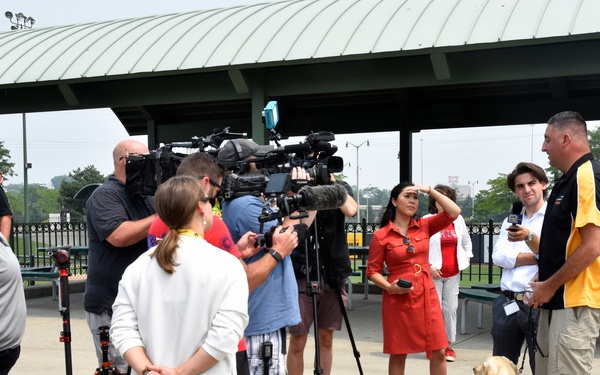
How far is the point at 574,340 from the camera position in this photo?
415 cm

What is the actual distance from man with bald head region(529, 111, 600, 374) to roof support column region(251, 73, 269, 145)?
6679mm

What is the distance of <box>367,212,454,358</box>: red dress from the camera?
560 cm

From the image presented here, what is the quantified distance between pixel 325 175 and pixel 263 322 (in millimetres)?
884

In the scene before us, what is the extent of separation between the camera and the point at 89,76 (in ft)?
36.6

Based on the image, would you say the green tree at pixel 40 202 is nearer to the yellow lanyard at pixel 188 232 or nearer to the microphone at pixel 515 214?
the microphone at pixel 515 214

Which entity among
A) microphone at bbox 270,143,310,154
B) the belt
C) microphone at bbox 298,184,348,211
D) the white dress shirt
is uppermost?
microphone at bbox 270,143,310,154

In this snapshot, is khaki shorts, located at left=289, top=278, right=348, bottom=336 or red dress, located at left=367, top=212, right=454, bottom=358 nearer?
red dress, located at left=367, top=212, right=454, bottom=358

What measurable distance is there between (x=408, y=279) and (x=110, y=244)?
2289mm

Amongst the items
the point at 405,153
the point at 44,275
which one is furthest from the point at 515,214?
the point at 44,275

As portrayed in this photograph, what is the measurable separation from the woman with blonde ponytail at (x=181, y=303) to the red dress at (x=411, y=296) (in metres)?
2.74

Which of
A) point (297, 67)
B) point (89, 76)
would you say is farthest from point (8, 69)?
point (297, 67)

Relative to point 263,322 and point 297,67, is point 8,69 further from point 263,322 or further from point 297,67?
point 263,322

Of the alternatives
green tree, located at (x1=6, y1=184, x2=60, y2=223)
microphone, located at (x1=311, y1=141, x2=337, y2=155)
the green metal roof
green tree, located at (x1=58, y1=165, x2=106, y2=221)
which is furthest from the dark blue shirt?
green tree, located at (x1=6, y1=184, x2=60, y2=223)

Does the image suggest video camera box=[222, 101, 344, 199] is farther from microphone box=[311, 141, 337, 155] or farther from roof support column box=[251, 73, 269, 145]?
roof support column box=[251, 73, 269, 145]
